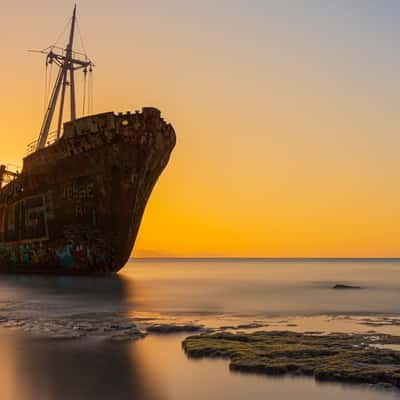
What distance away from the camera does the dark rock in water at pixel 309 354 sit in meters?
8.79

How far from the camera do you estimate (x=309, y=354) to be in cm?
1051

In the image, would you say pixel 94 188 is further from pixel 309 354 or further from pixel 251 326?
pixel 309 354

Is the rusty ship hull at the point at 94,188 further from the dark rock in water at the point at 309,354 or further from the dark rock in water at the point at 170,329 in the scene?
the dark rock in water at the point at 309,354

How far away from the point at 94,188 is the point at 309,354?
2886 centimetres

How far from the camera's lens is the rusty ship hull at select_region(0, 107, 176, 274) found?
122 feet

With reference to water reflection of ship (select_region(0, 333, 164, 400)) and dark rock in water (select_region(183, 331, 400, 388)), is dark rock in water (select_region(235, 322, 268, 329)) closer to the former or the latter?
dark rock in water (select_region(183, 331, 400, 388))

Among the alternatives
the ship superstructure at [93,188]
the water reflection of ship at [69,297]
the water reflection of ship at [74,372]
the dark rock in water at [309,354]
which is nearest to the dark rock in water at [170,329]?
the dark rock in water at [309,354]

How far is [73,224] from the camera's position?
37.9 metres

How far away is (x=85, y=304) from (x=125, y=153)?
669 inches

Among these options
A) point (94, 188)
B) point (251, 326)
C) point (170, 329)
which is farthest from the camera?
point (94, 188)

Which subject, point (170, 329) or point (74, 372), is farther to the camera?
point (170, 329)

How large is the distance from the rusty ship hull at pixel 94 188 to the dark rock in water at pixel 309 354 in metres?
25.5

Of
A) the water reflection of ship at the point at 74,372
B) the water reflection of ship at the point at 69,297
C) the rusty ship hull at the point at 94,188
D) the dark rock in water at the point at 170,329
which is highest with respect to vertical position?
the rusty ship hull at the point at 94,188

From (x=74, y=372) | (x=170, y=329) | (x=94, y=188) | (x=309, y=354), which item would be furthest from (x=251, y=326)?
(x=94, y=188)
